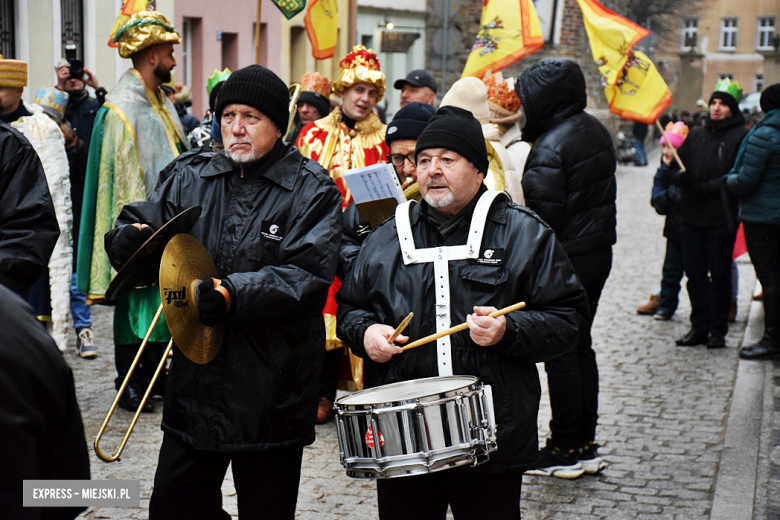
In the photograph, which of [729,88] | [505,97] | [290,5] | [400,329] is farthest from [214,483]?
[729,88]

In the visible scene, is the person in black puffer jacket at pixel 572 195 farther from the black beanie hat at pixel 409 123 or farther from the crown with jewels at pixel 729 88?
the crown with jewels at pixel 729 88

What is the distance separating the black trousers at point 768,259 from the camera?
8156mm

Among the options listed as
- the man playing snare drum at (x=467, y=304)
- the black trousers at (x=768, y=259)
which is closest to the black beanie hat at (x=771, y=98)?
the black trousers at (x=768, y=259)

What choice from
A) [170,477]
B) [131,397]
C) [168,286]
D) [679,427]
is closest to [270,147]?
[168,286]

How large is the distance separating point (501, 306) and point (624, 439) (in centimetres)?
329

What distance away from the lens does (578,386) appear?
5.32 metres

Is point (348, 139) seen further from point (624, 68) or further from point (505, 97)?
point (624, 68)

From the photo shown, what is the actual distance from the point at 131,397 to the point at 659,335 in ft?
16.6

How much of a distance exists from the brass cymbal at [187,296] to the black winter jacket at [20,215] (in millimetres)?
894

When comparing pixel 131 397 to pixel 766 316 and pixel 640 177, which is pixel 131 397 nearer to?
pixel 766 316

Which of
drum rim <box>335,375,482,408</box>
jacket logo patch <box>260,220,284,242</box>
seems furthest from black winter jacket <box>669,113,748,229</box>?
drum rim <box>335,375,482,408</box>

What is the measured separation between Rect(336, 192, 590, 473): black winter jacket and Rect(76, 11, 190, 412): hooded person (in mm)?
2978

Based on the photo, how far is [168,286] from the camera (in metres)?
3.29

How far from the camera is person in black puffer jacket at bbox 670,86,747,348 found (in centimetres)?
852
